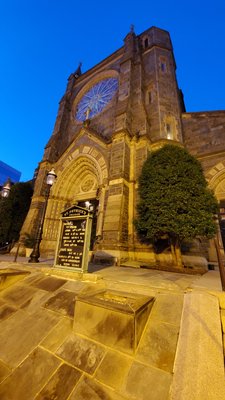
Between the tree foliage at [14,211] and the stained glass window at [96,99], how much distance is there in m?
9.78

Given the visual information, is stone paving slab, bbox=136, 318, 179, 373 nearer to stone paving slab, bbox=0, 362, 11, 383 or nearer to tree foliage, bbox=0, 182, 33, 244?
stone paving slab, bbox=0, 362, 11, 383

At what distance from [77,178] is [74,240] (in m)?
9.58

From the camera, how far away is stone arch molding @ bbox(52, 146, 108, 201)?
12.8 metres

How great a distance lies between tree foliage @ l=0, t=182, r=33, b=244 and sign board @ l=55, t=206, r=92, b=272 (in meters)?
11.5

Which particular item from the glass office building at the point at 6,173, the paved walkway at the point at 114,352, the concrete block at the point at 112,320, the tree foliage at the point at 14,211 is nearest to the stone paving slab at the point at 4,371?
the paved walkway at the point at 114,352

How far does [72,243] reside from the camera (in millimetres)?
4641

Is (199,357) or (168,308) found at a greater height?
(168,308)

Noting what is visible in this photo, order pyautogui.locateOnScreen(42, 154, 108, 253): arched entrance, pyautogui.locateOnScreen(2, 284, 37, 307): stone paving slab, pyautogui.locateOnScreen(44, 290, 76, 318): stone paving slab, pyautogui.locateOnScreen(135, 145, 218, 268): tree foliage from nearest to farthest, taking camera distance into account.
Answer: pyautogui.locateOnScreen(44, 290, 76, 318): stone paving slab, pyautogui.locateOnScreen(2, 284, 37, 307): stone paving slab, pyautogui.locateOnScreen(135, 145, 218, 268): tree foliage, pyautogui.locateOnScreen(42, 154, 108, 253): arched entrance

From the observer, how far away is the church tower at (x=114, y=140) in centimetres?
895

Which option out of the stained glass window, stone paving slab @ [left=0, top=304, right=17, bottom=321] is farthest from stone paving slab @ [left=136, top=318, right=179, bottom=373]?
the stained glass window

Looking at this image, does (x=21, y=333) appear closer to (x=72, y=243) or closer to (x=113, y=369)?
(x=113, y=369)

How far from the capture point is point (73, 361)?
184 cm

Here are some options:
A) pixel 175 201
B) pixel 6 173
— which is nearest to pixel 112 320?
pixel 175 201

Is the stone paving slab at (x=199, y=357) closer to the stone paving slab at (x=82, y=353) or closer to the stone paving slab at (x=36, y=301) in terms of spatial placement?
the stone paving slab at (x=82, y=353)
